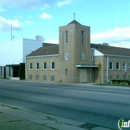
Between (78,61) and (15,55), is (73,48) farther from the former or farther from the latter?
(15,55)

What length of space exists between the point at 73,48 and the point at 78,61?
7.42ft

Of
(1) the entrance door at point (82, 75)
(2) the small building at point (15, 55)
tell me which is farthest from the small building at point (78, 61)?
(2) the small building at point (15, 55)

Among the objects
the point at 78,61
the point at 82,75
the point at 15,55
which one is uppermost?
the point at 15,55

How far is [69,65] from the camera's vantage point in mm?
40344

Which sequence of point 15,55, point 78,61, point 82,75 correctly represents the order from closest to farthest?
point 78,61, point 82,75, point 15,55

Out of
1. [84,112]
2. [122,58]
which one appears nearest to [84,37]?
[122,58]

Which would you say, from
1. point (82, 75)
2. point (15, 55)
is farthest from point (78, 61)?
point (15, 55)

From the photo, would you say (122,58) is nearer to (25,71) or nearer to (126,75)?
(126,75)

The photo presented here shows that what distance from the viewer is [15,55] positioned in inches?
2221

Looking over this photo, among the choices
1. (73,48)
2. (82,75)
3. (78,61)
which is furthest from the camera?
(82,75)

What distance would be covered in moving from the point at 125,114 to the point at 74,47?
29.7m

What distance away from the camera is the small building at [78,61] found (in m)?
39.8

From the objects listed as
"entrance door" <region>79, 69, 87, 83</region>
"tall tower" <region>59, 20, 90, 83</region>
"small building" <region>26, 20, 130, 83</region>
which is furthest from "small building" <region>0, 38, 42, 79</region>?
"entrance door" <region>79, 69, 87, 83</region>

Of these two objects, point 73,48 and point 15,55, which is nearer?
point 73,48
